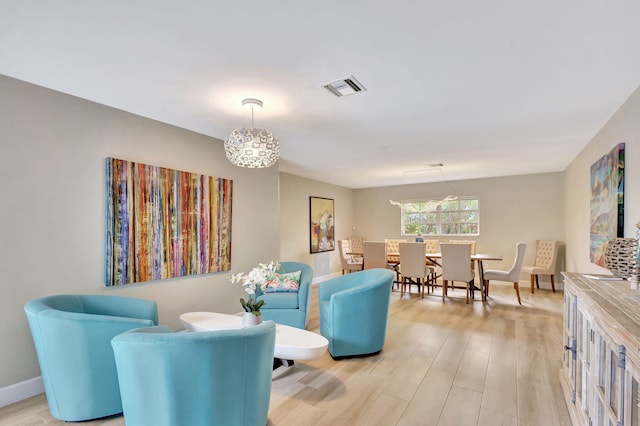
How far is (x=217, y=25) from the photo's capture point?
5.66 ft

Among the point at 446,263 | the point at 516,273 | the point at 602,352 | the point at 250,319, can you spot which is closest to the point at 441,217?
the point at 446,263

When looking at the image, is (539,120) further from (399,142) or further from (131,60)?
(131,60)

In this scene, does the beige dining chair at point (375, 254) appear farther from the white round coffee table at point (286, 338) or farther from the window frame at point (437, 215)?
the white round coffee table at point (286, 338)

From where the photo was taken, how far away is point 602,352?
1.44 metres

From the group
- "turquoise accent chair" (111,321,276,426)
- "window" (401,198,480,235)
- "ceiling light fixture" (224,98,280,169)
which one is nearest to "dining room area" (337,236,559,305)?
"window" (401,198,480,235)

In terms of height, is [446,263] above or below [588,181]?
below

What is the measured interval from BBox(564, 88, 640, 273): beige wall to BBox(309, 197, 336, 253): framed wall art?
481cm

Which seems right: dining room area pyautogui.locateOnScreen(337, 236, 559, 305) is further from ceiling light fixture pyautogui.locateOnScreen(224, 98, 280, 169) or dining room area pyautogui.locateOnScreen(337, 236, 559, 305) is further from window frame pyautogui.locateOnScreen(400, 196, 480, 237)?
ceiling light fixture pyautogui.locateOnScreen(224, 98, 280, 169)

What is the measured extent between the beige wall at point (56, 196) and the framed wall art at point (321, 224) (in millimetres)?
3958

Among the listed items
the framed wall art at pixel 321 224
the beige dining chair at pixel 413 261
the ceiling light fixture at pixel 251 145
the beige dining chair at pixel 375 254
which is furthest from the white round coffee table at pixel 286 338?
the framed wall art at pixel 321 224

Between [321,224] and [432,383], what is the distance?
5.20 m

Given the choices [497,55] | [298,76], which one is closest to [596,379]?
[497,55]

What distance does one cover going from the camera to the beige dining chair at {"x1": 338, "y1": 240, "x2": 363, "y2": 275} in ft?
22.6

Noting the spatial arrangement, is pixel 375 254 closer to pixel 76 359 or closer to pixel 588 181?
pixel 588 181
